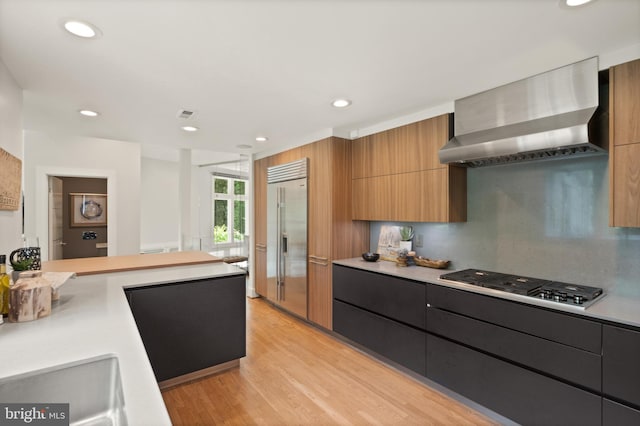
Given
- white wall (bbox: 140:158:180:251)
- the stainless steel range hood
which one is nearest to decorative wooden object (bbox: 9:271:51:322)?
the stainless steel range hood

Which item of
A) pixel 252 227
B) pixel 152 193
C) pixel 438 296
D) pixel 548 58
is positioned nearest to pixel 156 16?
pixel 548 58

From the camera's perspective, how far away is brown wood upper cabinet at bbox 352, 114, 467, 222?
266 cm

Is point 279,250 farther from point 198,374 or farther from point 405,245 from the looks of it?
point 198,374

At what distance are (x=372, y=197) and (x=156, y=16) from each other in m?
2.40

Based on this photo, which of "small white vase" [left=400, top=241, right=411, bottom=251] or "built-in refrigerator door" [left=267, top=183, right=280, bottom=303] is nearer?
"small white vase" [left=400, top=241, right=411, bottom=251]

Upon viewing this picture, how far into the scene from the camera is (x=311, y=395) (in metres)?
2.34

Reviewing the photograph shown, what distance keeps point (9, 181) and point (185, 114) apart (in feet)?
4.63

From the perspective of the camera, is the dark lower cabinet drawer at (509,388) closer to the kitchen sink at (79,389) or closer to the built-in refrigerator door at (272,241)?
the kitchen sink at (79,389)

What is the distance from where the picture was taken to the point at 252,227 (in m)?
4.91

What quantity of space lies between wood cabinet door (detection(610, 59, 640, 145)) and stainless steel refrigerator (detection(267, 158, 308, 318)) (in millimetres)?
2695

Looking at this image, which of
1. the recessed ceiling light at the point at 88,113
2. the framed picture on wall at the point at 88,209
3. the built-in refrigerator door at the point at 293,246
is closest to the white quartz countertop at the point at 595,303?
the built-in refrigerator door at the point at 293,246

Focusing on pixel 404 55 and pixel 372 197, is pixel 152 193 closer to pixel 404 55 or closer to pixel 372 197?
pixel 372 197
